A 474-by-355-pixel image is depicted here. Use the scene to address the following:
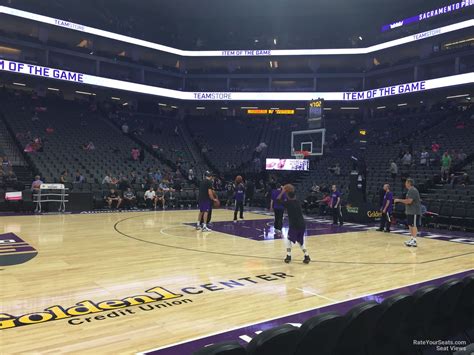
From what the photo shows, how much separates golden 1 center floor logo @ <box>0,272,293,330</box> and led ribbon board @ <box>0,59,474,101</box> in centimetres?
2377

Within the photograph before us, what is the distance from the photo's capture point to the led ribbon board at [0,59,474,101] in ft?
82.0

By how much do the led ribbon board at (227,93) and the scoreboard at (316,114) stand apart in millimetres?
6539

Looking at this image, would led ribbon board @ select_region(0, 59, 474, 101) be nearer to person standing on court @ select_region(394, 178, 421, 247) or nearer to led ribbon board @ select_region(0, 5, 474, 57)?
led ribbon board @ select_region(0, 5, 474, 57)

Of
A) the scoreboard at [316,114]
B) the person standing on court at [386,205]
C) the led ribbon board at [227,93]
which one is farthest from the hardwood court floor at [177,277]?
the led ribbon board at [227,93]

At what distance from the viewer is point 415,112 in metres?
31.2

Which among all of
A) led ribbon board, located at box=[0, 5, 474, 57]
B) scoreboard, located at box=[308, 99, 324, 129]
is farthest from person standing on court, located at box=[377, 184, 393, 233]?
led ribbon board, located at box=[0, 5, 474, 57]

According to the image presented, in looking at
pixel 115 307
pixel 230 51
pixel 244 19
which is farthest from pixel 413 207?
pixel 244 19

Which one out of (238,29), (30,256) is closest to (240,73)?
(238,29)

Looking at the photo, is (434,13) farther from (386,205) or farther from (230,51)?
(386,205)

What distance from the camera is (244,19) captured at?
37.3 m

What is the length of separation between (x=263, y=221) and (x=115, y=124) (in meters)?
18.9

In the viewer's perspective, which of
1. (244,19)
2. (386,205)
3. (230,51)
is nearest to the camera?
(386,205)

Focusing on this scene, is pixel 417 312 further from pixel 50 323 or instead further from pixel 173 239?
pixel 173 239

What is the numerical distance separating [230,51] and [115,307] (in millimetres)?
31923
